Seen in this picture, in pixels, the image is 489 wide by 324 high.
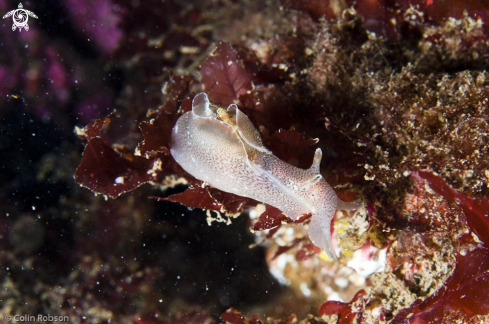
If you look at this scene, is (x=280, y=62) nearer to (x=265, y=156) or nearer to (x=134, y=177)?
(x=265, y=156)

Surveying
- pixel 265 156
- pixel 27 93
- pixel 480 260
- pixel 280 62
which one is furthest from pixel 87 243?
pixel 480 260

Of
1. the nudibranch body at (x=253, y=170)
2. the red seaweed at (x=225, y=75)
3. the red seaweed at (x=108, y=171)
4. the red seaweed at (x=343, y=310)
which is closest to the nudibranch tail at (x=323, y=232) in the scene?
the nudibranch body at (x=253, y=170)

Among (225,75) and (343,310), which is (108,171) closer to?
(225,75)

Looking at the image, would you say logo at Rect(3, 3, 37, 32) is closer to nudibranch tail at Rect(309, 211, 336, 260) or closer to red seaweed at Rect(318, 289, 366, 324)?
nudibranch tail at Rect(309, 211, 336, 260)

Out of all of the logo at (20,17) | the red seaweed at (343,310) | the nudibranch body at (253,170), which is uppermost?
the nudibranch body at (253,170)

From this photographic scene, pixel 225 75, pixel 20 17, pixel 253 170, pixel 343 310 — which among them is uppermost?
pixel 225 75

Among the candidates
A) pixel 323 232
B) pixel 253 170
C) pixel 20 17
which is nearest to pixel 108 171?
pixel 253 170

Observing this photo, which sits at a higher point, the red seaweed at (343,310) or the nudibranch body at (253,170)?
the nudibranch body at (253,170)

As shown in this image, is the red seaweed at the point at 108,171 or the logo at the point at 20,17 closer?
the red seaweed at the point at 108,171

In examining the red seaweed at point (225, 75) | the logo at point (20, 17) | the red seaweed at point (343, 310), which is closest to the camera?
the red seaweed at point (343, 310)

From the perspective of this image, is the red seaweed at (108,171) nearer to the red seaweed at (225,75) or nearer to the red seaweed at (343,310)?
the red seaweed at (225,75)
